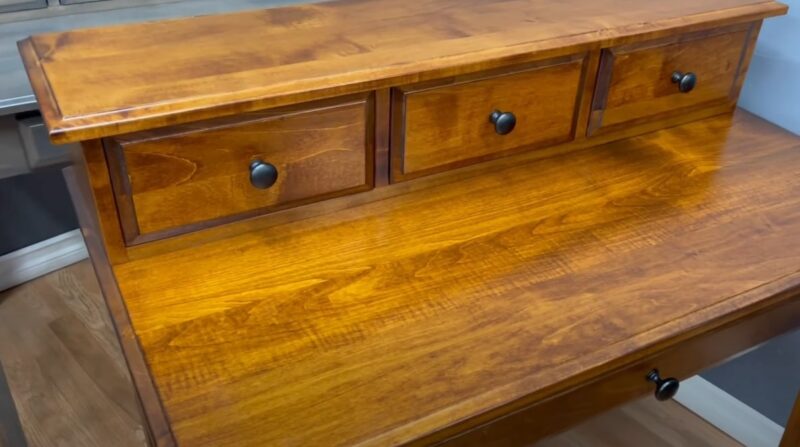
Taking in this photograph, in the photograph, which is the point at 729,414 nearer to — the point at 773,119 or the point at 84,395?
the point at 773,119

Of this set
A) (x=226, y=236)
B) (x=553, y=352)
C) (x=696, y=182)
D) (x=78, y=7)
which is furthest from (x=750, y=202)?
(x=78, y=7)

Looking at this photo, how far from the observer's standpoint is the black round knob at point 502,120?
1.03 m

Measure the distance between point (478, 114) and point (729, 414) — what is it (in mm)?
968

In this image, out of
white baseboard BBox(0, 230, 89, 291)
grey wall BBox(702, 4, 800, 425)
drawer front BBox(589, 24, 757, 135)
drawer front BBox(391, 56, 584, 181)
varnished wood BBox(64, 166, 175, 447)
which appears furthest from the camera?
white baseboard BBox(0, 230, 89, 291)

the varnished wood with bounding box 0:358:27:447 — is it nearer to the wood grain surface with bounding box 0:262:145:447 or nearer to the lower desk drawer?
the wood grain surface with bounding box 0:262:145:447

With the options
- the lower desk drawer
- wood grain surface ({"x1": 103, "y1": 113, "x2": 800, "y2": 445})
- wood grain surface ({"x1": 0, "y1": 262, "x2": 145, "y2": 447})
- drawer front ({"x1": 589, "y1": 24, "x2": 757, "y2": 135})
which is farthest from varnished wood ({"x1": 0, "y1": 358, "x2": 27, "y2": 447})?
drawer front ({"x1": 589, "y1": 24, "x2": 757, "y2": 135})

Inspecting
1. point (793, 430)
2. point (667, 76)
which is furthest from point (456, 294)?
point (793, 430)

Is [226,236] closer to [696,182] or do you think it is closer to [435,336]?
[435,336]

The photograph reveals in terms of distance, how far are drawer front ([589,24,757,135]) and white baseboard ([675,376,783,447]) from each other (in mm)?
661

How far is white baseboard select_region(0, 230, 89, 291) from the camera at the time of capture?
1956mm

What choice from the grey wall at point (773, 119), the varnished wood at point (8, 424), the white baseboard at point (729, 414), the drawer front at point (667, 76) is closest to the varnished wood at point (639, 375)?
the drawer front at point (667, 76)

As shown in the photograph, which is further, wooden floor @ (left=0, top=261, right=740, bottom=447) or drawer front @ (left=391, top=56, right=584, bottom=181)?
wooden floor @ (left=0, top=261, right=740, bottom=447)

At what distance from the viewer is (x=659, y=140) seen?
1197mm

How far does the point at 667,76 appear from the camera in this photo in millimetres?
1162
